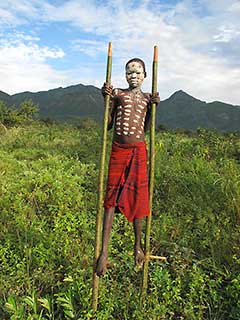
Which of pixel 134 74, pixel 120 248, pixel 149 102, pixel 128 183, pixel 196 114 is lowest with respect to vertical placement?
pixel 120 248

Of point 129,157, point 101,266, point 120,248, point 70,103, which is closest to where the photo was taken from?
point 101,266

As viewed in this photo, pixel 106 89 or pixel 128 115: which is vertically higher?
A: pixel 106 89

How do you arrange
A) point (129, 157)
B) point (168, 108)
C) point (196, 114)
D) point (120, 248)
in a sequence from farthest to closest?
1. point (168, 108)
2. point (196, 114)
3. point (120, 248)
4. point (129, 157)

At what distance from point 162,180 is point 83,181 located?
1250 mm

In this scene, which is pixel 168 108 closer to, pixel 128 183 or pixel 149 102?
pixel 149 102

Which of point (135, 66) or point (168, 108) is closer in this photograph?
point (135, 66)

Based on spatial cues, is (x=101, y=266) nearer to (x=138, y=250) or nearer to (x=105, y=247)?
(x=105, y=247)

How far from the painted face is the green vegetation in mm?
1378

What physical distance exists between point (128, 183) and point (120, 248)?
1.27 metres

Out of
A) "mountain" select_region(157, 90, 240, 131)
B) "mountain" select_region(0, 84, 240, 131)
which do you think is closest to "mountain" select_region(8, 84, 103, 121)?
"mountain" select_region(0, 84, 240, 131)

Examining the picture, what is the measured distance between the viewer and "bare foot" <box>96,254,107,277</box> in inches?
104

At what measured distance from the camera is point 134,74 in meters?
2.72

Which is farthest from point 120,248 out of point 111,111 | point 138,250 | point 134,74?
point 134,74

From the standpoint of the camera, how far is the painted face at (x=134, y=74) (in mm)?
2713
